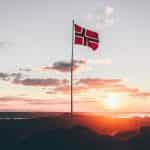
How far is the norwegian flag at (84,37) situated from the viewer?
57.1 meters

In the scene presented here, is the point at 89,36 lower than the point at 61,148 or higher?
higher

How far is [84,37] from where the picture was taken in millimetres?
57281

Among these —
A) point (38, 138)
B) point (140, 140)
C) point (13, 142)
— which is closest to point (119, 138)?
point (140, 140)

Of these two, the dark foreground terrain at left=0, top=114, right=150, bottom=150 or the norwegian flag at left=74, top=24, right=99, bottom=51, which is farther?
the norwegian flag at left=74, top=24, right=99, bottom=51

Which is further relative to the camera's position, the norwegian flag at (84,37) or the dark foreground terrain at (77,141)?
the norwegian flag at (84,37)

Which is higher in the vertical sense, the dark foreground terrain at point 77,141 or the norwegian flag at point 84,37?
the norwegian flag at point 84,37

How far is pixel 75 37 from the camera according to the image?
57.2 meters

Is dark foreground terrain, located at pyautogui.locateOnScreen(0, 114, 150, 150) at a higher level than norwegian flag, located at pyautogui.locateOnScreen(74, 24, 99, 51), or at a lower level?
lower

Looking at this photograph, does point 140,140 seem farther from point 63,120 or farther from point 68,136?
point 63,120

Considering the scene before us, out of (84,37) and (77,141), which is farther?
(84,37)

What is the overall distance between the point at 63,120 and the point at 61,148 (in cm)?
2194

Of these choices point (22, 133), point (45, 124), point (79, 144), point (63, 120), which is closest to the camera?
point (79, 144)

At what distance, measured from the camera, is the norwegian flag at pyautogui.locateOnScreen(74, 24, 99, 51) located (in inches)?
2247

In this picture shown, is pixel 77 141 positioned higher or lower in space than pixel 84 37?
lower
